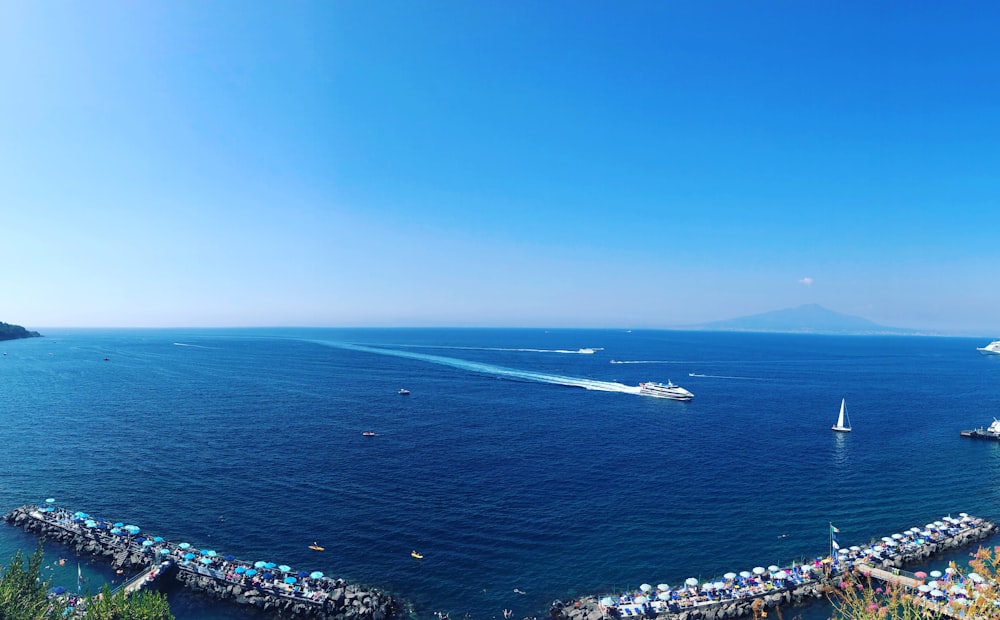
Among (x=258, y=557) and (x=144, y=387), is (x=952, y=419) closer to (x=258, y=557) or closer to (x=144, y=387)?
(x=258, y=557)

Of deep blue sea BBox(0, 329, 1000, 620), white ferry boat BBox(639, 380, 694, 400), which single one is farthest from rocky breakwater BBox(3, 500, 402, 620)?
white ferry boat BBox(639, 380, 694, 400)

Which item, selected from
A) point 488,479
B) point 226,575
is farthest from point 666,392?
point 226,575

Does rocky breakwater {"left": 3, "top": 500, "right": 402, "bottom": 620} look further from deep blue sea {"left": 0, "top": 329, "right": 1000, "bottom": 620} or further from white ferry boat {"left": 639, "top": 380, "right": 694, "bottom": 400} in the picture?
white ferry boat {"left": 639, "top": 380, "right": 694, "bottom": 400}

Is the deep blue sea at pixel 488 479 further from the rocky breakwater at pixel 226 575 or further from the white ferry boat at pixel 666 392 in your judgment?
the white ferry boat at pixel 666 392

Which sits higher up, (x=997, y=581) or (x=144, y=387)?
(x=997, y=581)

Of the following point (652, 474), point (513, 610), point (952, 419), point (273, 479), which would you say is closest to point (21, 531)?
point (273, 479)

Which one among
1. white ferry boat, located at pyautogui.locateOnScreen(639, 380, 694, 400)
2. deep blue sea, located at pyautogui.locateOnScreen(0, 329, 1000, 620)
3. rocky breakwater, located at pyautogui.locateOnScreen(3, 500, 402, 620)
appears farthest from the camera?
white ferry boat, located at pyautogui.locateOnScreen(639, 380, 694, 400)
